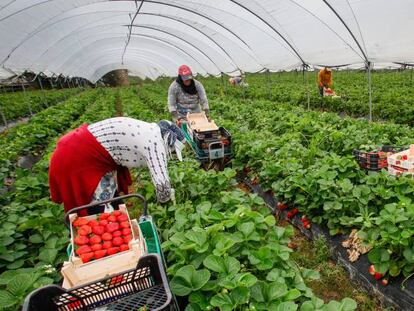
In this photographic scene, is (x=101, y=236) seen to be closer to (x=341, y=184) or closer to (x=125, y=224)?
(x=125, y=224)

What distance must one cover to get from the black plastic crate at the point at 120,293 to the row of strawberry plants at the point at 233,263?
0.91ft

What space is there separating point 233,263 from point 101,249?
31.4 inches

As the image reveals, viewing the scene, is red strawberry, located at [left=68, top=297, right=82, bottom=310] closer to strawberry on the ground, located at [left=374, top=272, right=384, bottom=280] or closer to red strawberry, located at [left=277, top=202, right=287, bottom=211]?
strawberry on the ground, located at [left=374, top=272, right=384, bottom=280]

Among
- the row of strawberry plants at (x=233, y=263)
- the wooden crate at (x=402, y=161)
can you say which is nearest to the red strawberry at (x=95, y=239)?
the row of strawberry plants at (x=233, y=263)

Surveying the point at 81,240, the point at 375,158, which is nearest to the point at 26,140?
the point at 81,240

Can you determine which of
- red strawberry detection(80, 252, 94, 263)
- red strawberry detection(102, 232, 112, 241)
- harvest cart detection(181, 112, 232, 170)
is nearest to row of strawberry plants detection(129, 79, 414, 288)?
harvest cart detection(181, 112, 232, 170)

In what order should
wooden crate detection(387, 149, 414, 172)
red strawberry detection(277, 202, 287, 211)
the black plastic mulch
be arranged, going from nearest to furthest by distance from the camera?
1. the black plastic mulch
2. wooden crate detection(387, 149, 414, 172)
3. red strawberry detection(277, 202, 287, 211)

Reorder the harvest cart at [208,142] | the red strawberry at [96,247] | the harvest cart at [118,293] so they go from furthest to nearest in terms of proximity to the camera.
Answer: the harvest cart at [208,142], the red strawberry at [96,247], the harvest cart at [118,293]

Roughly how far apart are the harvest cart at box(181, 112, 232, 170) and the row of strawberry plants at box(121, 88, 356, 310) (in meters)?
1.99

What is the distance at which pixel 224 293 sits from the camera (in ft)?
5.80

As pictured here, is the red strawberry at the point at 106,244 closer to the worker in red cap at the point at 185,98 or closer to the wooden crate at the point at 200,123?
the wooden crate at the point at 200,123

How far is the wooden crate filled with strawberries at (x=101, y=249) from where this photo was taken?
1.80m

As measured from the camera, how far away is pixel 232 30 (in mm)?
10945

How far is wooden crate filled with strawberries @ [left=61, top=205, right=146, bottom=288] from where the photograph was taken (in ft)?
5.91
